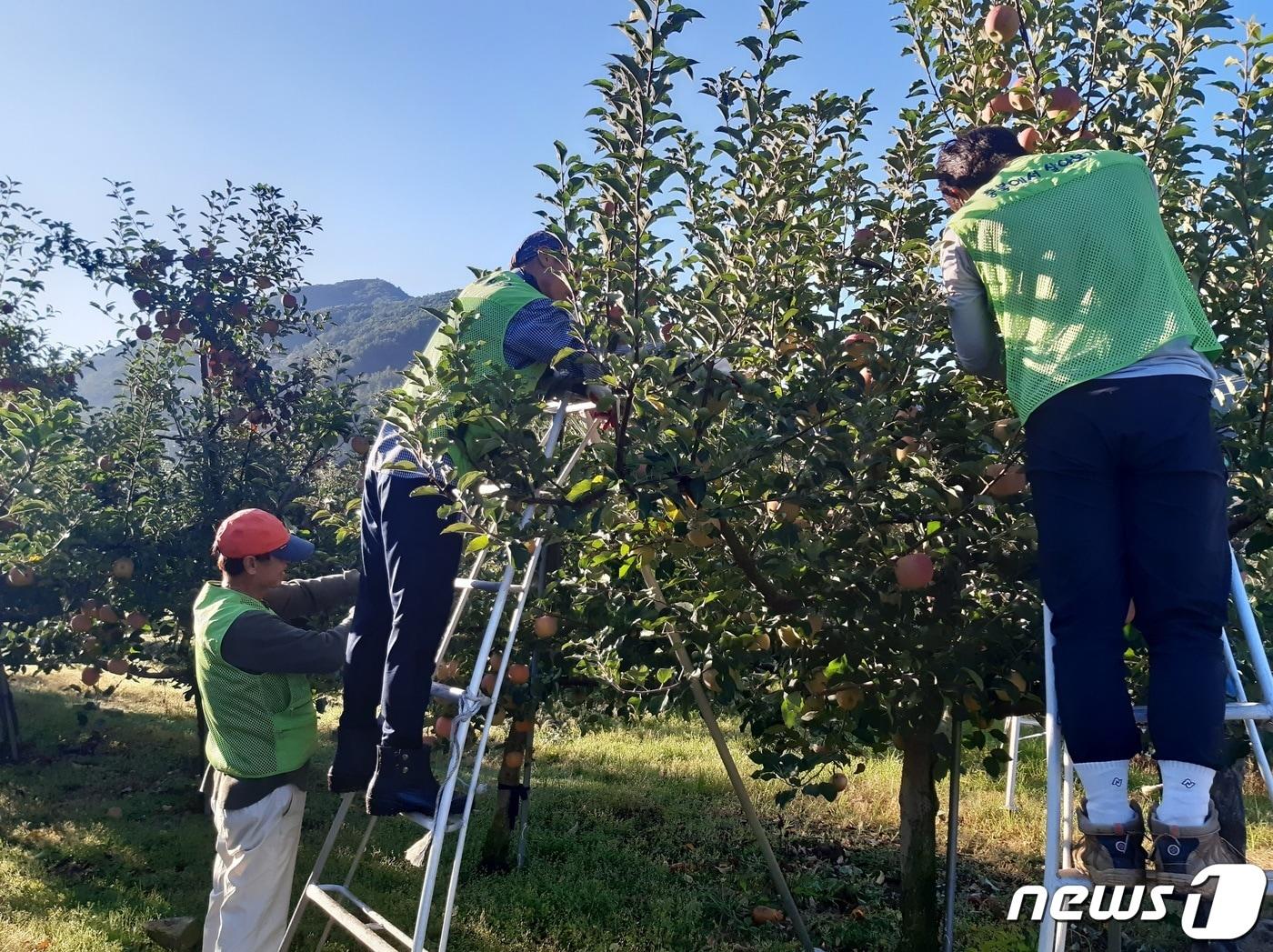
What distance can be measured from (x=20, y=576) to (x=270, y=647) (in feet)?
10.6

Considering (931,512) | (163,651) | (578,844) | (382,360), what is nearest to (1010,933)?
(931,512)

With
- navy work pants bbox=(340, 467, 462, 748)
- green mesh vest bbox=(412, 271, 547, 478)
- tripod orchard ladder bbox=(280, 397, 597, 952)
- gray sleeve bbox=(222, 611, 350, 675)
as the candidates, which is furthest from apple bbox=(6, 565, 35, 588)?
green mesh vest bbox=(412, 271, 547, 478)

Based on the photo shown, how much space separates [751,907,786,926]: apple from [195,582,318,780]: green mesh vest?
2146 mm

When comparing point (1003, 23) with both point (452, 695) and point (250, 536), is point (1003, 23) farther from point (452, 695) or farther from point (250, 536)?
point (250, 536)

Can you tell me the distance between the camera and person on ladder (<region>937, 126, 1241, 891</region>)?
1.94 meters

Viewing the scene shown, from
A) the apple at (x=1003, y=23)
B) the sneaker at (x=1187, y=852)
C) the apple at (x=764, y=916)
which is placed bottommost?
the apple at (x=764, y=916)

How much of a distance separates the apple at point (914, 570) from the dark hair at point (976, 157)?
41.1 inches

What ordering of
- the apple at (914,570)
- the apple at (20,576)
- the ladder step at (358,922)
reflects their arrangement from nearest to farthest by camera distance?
1. the ladder step at (358,922)
2. the apple at (914,570)
3. the apple at (20,576)

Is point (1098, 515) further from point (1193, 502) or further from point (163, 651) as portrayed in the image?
point (163, 651)

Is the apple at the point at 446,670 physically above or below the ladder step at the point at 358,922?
above

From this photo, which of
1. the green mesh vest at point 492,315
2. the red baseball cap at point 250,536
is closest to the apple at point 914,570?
the green mesh vest at point 492,315

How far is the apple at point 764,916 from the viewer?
4219 millimetres

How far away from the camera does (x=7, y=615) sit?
5.92 metres

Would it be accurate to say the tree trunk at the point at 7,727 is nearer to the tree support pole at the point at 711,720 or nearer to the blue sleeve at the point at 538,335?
the tree support pole at the point at 711,720
